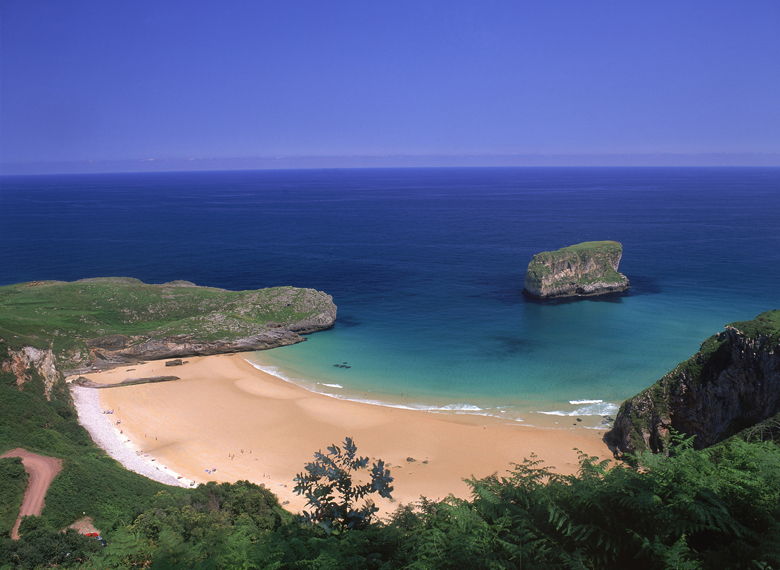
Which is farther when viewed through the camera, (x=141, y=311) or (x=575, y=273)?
(x=575, y=273)

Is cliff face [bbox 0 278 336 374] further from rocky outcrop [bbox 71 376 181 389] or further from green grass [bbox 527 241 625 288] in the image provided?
green grass [bbox 527 241 625 288]

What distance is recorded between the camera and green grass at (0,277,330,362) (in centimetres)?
5656

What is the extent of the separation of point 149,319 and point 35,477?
132 feet

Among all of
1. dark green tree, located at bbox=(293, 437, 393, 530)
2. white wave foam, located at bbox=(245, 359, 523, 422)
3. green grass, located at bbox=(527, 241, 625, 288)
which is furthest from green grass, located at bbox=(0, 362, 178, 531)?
green grass, located at bbox=(527, 241, 625, 288)

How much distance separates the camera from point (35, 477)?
25922mm

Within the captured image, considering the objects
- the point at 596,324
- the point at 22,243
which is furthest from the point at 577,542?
the point at 22,243

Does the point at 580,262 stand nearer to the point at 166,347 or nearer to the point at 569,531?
the point at 166,347

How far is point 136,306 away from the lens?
213ft

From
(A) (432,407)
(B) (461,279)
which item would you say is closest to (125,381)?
(A) (432,407)

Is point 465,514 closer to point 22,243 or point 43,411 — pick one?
point 43,411

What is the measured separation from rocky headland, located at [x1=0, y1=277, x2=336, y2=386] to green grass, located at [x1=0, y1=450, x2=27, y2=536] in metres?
26.1

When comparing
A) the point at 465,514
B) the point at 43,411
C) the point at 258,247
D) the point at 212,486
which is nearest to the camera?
the point at 465,514

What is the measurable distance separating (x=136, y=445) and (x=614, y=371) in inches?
1667

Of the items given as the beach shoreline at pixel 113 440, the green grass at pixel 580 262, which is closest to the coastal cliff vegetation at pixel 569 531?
the beach shoreline at pixel 113 440
